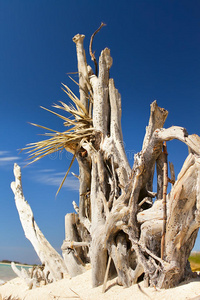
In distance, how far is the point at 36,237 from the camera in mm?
5797

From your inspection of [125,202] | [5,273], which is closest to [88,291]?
[125,202]

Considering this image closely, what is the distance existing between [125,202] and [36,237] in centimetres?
275

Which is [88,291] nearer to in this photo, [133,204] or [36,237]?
[133,204]

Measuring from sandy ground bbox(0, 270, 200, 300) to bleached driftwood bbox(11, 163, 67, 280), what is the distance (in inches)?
15.9

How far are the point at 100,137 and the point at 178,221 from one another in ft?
7.62

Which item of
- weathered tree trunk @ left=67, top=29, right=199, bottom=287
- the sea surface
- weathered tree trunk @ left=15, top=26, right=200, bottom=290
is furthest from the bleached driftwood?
the sea surface

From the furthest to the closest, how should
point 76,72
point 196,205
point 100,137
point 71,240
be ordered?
1. point 76,72
2. point 71,240
3. point 100,137
4. point 196,205

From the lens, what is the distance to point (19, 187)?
6422 mm

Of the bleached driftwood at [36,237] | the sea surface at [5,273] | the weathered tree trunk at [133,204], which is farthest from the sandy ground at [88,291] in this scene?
the sea surface at [5,273]

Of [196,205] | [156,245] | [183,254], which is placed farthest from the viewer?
[156,245]

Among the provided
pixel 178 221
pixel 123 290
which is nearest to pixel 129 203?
pixel 178 221

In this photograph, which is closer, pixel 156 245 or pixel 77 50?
pixel 156 245

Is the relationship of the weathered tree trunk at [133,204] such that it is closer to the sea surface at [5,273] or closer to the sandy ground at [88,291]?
the sandy ground at [88,291]

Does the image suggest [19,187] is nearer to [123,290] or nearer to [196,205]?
[123,290]
